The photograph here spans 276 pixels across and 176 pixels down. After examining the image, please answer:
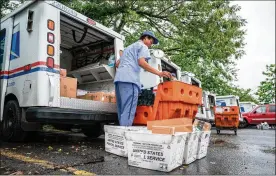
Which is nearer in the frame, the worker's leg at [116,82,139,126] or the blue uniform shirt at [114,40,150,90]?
the worker's leg at [116,82,139,126]

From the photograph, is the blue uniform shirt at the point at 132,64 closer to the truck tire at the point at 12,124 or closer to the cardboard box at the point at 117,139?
the cardboard box at the point at 117,139

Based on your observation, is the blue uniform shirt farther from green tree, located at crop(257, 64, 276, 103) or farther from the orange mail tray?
green tree, located at crop(257, 64, 276, 103)

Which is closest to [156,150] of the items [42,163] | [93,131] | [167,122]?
[167,122]

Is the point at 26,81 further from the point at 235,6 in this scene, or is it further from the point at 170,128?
the point at 235,6

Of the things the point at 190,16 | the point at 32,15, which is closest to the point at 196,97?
the point at 32,15

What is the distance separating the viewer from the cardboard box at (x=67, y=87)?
442 centimetres

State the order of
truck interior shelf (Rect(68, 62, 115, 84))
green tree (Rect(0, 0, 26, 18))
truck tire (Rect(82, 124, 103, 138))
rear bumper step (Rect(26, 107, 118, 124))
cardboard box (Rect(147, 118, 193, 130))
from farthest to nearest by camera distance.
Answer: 1. green tree (Rect(0, 0, 26, 18))
2. truck tire (Rect(82, 124, 103, 138))
3. truck interior shelf (Rect(68, 62, 115, 84))
4. rear bumper step (Rect(26, 107, 118, 124))
5. cardboard box (Rect(147, 118, 193, 130))

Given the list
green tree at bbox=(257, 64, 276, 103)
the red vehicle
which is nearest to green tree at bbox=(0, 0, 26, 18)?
A: the red vehicle

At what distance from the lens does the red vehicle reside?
19.8m

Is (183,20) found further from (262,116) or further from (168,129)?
(262,116)

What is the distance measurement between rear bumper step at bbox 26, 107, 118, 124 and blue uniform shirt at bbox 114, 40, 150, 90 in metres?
0.72

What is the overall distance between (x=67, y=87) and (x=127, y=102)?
1.19 metres

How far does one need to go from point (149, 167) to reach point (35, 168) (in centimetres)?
122

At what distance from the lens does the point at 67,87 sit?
450 cm
